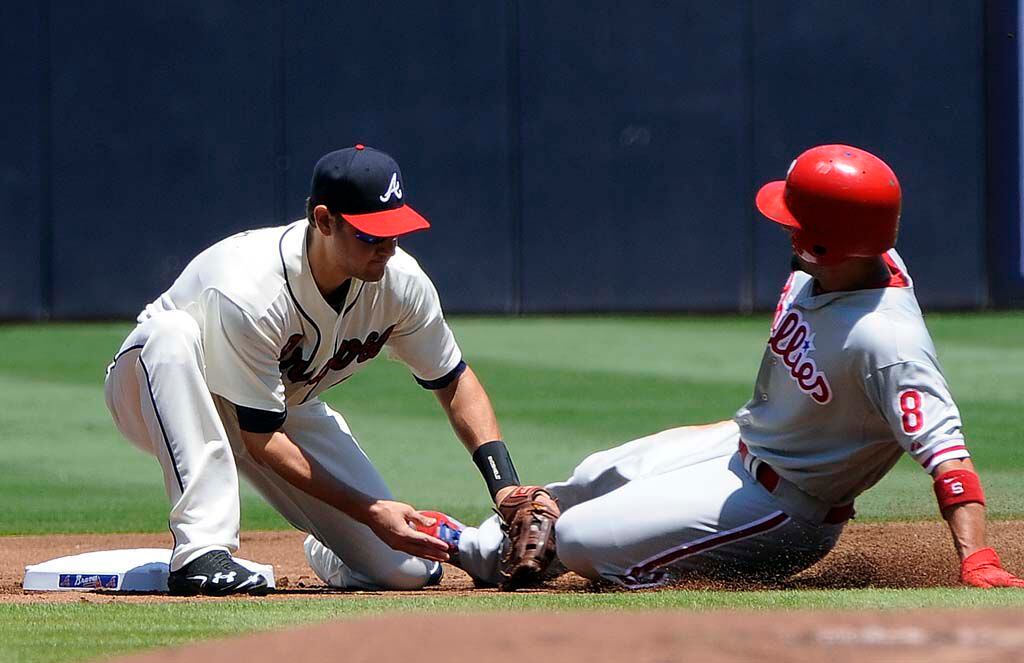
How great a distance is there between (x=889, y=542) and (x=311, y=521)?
1.90m

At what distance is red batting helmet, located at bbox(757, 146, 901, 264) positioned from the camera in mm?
4230

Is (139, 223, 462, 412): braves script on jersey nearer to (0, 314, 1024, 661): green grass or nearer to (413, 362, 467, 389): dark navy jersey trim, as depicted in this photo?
(413, 362, 467, 389): dark navy jersey trim

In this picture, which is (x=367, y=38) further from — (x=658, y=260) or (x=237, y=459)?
(x=237, y=459)

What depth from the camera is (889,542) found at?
527 cm

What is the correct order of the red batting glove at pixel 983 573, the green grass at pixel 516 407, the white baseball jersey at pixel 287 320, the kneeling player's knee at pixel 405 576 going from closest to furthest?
the red batting glove at pixel 983 573 → the white baseball jersey at pixel 287 320 → the kneeling player's knee at pixel 405 576 → the green grass at pixel 516 407

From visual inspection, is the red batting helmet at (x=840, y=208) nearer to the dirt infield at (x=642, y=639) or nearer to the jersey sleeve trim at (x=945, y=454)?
the jersey sleeve trim at (x=945, y=454)

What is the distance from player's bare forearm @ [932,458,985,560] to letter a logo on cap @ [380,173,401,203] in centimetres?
165

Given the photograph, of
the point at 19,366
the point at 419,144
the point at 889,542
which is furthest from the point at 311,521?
the point at 419,144

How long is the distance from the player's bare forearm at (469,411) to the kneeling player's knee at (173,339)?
0.88 m

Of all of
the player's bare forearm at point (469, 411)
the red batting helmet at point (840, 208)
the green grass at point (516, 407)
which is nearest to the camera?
the red batting helmet at point (840, 208)

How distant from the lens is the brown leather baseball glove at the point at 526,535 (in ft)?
15.1

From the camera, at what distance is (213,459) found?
4.41 meters

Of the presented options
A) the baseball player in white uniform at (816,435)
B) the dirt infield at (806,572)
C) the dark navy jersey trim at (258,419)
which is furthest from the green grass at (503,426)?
the dark navy jersey trim at (258,419)

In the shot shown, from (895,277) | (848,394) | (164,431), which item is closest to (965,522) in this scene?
(848,394)
